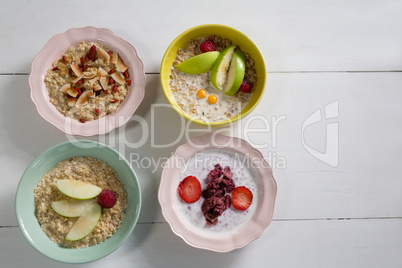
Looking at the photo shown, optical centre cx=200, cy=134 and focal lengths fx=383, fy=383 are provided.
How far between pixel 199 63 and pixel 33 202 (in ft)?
2.39

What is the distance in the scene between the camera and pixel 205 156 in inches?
52.4

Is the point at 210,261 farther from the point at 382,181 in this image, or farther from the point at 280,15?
the point at 280,15

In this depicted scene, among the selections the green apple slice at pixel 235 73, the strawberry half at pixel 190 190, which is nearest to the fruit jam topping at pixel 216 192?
the strawberry half at pixel 190 190

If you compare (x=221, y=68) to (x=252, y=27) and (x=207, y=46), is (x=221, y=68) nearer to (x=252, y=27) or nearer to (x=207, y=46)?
(x=207, y=46)

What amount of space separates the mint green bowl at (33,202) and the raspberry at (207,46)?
47 centimetres

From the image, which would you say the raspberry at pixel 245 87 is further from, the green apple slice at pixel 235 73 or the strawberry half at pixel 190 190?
the strawberry half at pixel 190 190

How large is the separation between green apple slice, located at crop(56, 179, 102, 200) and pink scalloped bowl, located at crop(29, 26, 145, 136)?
17 cm

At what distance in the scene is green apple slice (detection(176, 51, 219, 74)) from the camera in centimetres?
131

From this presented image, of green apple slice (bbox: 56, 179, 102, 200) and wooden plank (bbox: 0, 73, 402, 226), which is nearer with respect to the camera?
green apple slice (bbox: 56, 179, 102, 200)

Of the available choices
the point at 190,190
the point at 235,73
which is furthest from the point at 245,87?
the point at 190,190

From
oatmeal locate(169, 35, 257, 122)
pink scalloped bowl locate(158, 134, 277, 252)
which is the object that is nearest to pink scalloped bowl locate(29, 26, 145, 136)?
oatmeal locate(169, 35, 257, 122)

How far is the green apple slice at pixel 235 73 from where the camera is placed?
1.29m

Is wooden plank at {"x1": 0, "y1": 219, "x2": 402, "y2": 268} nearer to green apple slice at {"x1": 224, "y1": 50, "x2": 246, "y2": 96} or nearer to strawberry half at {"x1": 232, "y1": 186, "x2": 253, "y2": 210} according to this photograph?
strawberry half at {"x1": 232, "y1": 186, "x2": 253, "y2": 210}

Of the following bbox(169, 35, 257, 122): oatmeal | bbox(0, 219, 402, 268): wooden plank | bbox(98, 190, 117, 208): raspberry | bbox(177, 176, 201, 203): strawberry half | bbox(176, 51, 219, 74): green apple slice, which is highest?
bbox(176, 51, 219, 74): green apple slice
